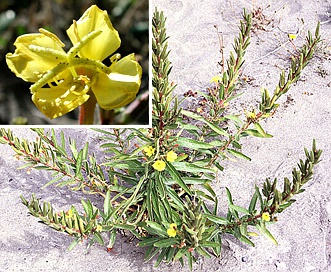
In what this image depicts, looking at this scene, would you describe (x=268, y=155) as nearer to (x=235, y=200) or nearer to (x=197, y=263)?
(x=235, y=200)

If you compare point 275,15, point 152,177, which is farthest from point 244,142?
point 275,15

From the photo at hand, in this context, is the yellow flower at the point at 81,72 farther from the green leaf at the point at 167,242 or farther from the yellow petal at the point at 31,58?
the green leaf at the point at 167,242

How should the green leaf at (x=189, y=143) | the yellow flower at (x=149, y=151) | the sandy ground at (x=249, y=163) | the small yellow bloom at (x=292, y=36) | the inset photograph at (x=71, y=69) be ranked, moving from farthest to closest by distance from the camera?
the small yellow bloom at (x=292, y=36), the sandy ground at (x=249, y=163), the green leaf at (x=189, y=143), the yellow flower at (x=149, y=151), the inset photograph at (x=71, y=69)

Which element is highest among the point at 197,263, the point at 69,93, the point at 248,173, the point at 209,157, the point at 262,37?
the point at 69,93

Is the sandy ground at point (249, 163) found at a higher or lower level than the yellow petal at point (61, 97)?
lower

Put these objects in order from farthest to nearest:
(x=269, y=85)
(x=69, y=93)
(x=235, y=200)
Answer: (x=269, y=85) → (x=235, y=200) → (x=69, y=93)

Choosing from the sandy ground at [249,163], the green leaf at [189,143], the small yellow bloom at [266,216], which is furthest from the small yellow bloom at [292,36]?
the small yellow bloom at [266,216]

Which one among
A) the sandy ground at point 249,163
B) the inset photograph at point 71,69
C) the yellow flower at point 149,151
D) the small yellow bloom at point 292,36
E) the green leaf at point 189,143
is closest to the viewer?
the inset photograph at point 71,69
